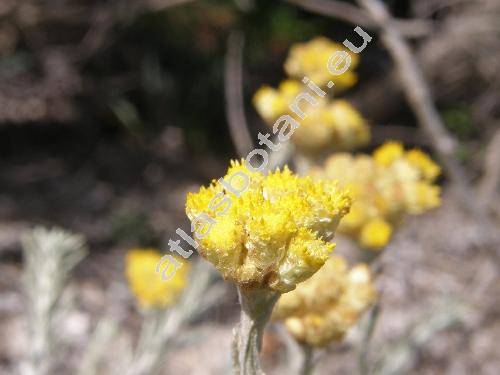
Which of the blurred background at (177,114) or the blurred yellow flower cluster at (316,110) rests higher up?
the blurred background at (177,114)

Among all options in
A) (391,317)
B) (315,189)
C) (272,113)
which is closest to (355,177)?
(272,113)

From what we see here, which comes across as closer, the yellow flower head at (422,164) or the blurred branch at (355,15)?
the yellow flower head at (422,164)

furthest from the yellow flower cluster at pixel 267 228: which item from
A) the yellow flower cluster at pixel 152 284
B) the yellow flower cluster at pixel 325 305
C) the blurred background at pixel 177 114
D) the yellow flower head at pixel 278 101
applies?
the blurred background at pixel 177 114

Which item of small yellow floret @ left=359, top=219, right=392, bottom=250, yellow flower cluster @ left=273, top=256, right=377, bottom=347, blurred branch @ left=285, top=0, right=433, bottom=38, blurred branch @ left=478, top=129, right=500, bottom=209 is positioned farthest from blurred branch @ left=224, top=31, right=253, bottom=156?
yellow flower cluster @ left=273, top=256, right=377, bottom=347

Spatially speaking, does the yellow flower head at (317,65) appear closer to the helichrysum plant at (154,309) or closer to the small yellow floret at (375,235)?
the small yellow floret at (375,235)

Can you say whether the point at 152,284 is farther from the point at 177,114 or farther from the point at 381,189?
the point at 177,114

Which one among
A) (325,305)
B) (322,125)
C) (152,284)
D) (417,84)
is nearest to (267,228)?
(325,305)

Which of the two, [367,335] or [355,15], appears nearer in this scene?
[367,335]
